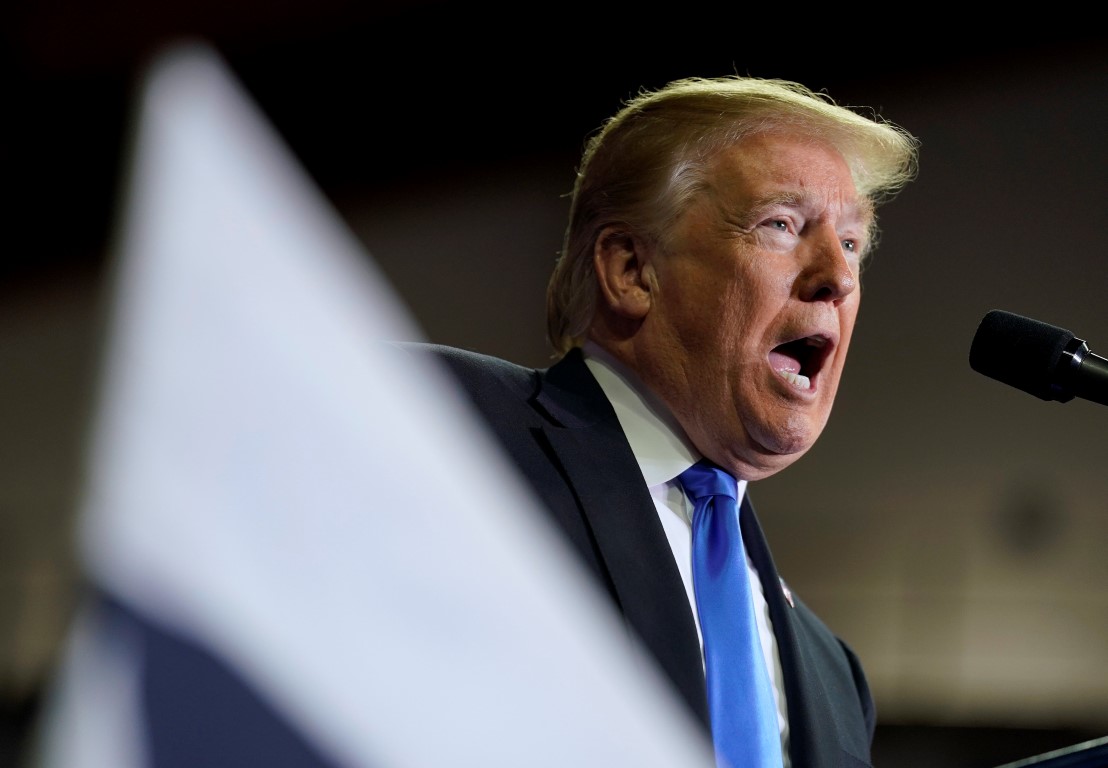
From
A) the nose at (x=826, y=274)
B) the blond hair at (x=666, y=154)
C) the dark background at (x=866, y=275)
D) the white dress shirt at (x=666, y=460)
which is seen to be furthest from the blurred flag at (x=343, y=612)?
the dark background at (x=866, y=275)

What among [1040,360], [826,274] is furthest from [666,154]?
[1040,360]

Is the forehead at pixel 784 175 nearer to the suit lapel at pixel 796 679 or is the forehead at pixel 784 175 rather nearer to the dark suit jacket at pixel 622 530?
the dark suit jacket at pixel 622 530

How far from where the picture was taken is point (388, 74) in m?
2.27

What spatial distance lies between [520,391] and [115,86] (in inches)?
40.9

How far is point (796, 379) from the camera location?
4.51 feet

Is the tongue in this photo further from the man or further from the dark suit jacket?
the dark suit jacket

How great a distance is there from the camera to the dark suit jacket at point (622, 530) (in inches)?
46.2

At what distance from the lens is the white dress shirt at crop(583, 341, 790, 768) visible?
4.35 feet

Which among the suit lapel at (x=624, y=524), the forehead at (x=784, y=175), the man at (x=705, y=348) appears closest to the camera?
the suit lapel at (x=624, y=524)

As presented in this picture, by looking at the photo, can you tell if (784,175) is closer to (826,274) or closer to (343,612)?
(826,274)

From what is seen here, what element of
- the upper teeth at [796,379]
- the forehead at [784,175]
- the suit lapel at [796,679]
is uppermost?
the forehead at [784,175]

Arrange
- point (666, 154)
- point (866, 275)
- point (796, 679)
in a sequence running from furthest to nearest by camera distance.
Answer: point (866, 275)
point (666, 154)
point (796, 679)

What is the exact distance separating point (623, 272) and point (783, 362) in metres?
0.24

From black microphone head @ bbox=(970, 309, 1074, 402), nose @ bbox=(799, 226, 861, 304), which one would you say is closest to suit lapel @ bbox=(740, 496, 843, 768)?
nose @ bbox=(799, 226, 861, 304)
